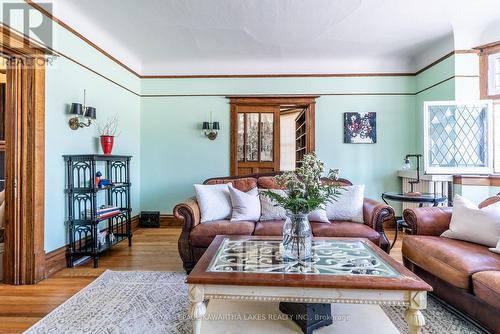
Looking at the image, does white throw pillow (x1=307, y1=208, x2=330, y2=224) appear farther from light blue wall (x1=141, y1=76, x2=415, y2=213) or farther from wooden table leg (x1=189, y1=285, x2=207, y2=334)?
light blue wall (x1=141, y1=76, x2=415, y2=213)

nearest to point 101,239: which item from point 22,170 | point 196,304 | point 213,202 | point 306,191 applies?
point 22,170

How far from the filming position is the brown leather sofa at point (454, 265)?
179 centimetres

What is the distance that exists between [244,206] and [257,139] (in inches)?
82.6

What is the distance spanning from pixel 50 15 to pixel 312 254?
3.43 m

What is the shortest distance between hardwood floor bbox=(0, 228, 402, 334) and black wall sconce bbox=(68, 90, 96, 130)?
1.58 m

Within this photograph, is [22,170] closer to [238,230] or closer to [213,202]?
[213,202]

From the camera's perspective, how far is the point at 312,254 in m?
2.09

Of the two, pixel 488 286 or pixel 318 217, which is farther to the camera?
pixel 318 217

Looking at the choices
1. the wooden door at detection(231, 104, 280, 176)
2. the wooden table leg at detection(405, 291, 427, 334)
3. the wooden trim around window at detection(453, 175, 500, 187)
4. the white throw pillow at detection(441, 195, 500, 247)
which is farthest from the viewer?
A: the wooden door at detection(231, 104, 280, 176)

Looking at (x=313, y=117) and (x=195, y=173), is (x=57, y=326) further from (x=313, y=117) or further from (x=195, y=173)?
(x=313, y=117)

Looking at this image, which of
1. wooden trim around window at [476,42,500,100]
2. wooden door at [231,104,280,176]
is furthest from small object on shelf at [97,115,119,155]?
wooden trim around window at [476,42,500,100]

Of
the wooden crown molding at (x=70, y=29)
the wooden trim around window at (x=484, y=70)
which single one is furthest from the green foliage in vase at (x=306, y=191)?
the wooden trim around window at (x=484, y=70)

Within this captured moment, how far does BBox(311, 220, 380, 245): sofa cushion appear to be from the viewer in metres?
2.92

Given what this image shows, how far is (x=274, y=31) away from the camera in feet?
12.8
